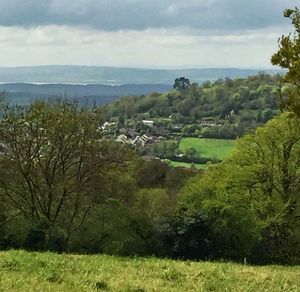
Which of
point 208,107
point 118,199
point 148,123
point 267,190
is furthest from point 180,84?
point 118,199

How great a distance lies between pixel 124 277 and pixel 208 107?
446 feet

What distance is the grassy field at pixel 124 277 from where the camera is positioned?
9.32 m

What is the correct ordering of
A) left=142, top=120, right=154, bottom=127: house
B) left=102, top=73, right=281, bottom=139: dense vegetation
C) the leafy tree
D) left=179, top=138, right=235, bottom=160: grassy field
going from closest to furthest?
the leafy tree, left=179, top=138, right=235, bottom=160: grassy field, left=102, top=73, right=281, bottom=139: dense vegetation, left=142, top=120, right=154, bottom=127: house

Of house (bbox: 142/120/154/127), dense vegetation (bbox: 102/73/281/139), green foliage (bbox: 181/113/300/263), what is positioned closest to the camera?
green foliage (bbox: 181/113/300/263)

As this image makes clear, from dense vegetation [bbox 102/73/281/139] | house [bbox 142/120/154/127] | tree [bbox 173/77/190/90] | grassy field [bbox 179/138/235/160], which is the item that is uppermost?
tree [bbox 173/77/190/90]

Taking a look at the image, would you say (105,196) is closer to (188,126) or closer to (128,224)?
(128,224)

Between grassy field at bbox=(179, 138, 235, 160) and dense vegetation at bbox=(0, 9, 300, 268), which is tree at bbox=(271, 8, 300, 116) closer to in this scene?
dense vegetation at bbox=(0, 9, 300, 268)

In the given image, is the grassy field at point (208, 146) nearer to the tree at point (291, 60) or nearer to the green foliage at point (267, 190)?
the green foliage at point (267, 190)

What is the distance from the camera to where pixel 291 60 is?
455 inches

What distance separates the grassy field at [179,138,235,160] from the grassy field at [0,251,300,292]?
261 ft

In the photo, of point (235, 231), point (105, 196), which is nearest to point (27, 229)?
point (105, 196)

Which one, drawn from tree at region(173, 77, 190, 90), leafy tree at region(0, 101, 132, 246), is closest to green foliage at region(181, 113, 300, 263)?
leafy tree at region(0, 101, 132, 246)

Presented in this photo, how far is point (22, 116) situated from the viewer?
28.5m

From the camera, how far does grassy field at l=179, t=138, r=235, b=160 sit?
9600 cm
